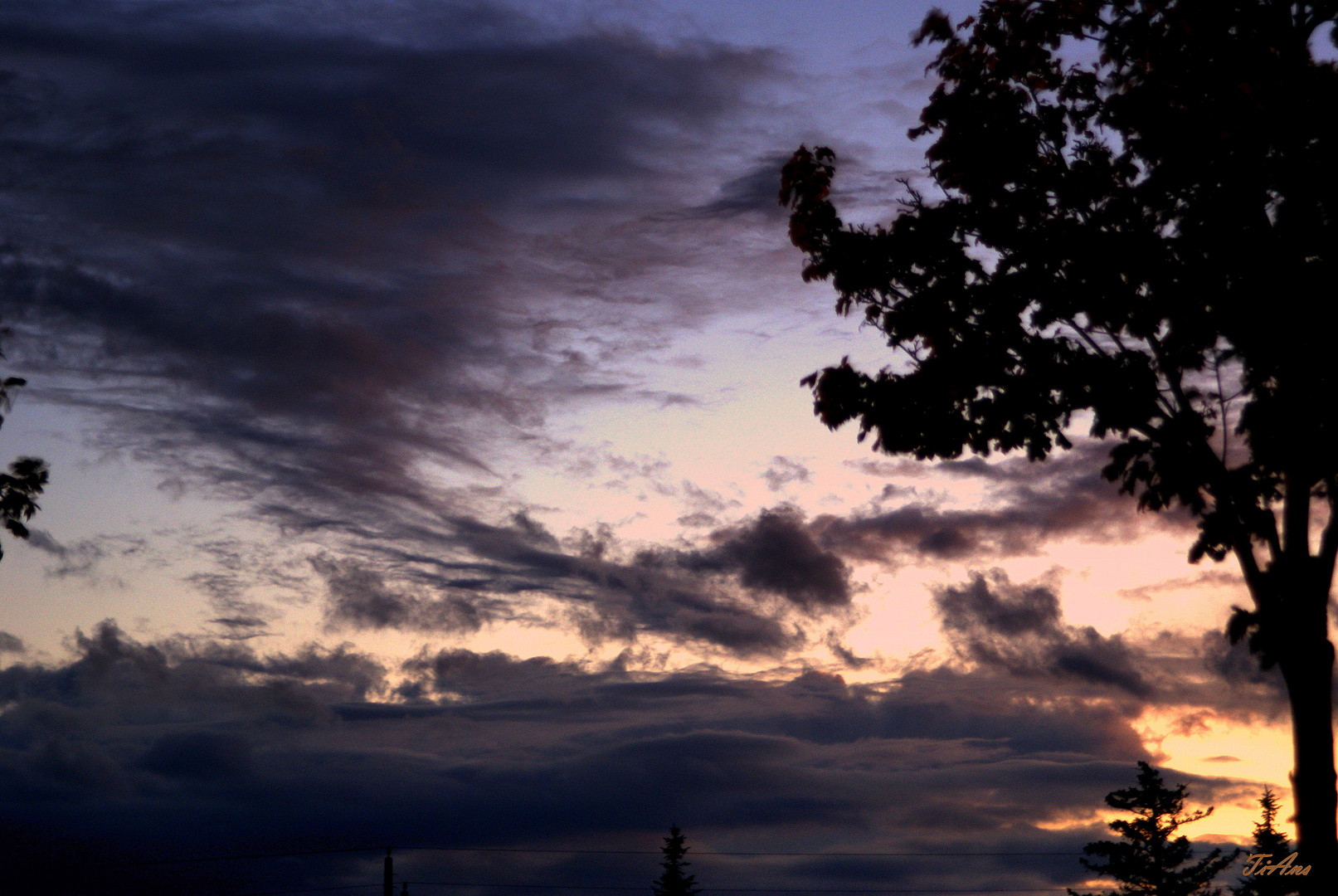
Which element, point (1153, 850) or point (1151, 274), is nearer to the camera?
point (1151, 274)

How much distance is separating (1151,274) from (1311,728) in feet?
19.4

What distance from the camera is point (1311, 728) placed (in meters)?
14.7

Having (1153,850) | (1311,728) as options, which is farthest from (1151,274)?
(1153,850)

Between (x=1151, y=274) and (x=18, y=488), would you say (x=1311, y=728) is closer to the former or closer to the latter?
(x=1151, y=274)

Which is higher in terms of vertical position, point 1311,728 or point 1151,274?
point 1151,274

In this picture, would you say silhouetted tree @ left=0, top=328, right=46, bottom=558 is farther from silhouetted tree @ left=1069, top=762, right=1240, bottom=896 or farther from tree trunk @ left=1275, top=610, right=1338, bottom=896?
silhouetted tree @ left=1069, top=762, right=1240, bottom=896

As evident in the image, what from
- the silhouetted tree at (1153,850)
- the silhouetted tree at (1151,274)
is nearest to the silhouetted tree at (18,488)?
the silhouetted tree at (1151,274)

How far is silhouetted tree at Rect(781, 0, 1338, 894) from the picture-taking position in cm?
1488

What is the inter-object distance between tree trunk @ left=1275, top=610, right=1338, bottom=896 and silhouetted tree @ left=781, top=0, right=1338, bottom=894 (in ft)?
0.09

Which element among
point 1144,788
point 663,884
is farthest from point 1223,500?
point 663,884

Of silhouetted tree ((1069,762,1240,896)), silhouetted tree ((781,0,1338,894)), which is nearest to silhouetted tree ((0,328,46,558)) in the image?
silhouetted tree ((781,0,1338,894))

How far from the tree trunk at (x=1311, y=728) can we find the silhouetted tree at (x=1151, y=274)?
27 millimetres

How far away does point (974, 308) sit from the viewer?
55.9 ft

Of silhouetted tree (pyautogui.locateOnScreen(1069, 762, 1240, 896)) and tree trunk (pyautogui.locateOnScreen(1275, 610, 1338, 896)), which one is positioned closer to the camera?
tree trunk (pyautogui.locateOnScreen(1275, 610, 1338, 896))
